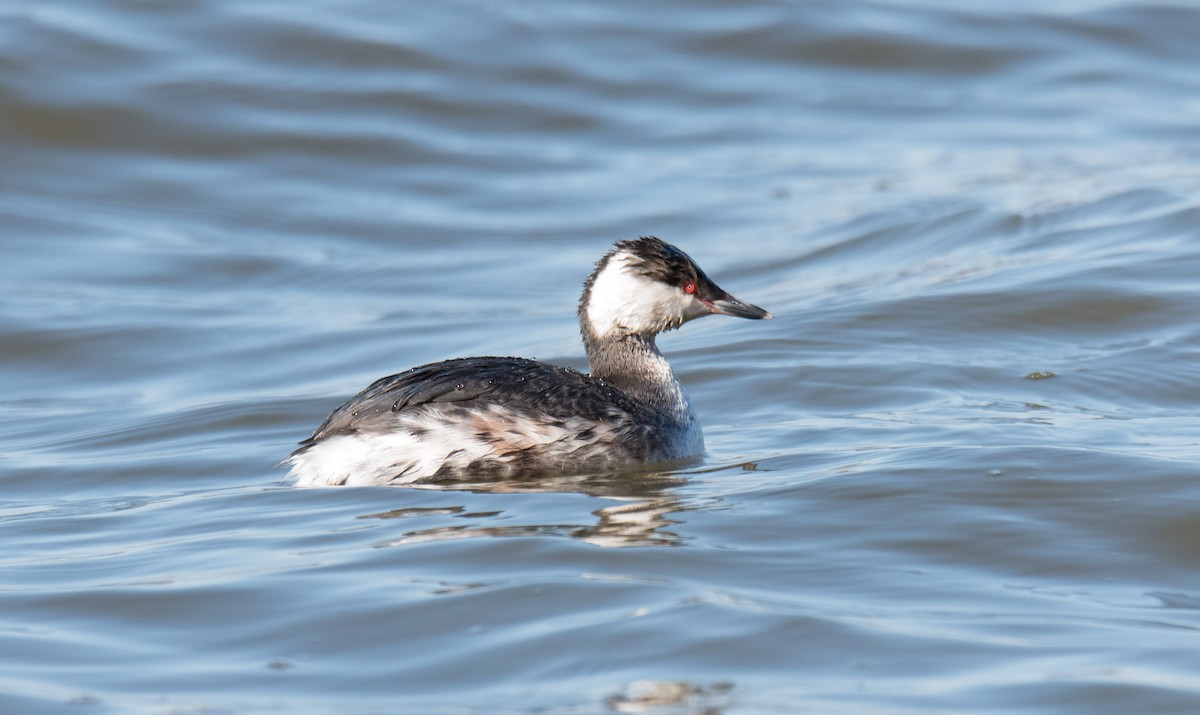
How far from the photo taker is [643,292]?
715cm

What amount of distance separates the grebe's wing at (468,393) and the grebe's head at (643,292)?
2.11 ft

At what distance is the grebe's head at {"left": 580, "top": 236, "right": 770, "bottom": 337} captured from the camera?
7133mm

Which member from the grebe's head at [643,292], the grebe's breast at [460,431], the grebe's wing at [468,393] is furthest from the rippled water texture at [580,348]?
the grebe's head at [643,292]

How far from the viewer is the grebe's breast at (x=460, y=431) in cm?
625

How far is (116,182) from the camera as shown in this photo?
13094 millimetres

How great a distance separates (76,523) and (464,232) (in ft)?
21.5

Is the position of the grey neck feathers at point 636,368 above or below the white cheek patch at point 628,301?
A: below

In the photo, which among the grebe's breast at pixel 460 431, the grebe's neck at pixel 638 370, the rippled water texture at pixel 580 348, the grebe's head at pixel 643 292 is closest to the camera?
the rippled water texture at pixel 580 348

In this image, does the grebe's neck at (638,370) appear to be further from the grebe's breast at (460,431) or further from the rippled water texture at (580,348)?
the grebe's breast at (460,431)

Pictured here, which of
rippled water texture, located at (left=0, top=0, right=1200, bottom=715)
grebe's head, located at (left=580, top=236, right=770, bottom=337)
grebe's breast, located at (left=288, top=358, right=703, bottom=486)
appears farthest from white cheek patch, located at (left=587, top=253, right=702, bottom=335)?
grebe's breast, located at (left=288, top=358, right=703, bottom=486)

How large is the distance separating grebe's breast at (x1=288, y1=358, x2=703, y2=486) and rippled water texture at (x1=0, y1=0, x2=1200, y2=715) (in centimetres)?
12

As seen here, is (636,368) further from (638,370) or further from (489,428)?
(489,428)

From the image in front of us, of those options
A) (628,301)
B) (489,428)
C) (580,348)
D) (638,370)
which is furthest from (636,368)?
(580,348)

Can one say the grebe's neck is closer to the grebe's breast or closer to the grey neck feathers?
the grey neck feathers
